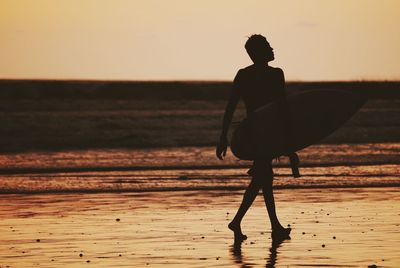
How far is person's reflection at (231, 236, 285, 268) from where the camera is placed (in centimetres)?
994

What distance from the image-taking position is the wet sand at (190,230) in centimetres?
1034

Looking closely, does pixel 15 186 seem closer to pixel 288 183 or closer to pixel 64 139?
pixel 288 183

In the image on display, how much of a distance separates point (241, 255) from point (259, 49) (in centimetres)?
250

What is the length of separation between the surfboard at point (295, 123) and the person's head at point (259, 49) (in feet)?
1.69

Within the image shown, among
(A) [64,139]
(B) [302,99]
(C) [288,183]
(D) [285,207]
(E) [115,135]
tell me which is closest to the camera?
(B) [302,99]

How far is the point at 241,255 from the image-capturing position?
10594mm

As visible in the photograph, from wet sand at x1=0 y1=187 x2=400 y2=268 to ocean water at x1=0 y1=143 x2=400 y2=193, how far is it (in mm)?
2000

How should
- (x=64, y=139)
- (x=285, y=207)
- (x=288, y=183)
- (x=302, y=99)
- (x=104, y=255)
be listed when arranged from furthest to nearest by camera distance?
(x=64, y=139), (x=288, y=183), (x=285, y=207), (x=302, y=99), (x=104, y=255)

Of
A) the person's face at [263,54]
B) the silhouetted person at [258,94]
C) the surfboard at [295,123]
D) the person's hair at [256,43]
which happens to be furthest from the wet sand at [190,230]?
the person's hair at [256,43]

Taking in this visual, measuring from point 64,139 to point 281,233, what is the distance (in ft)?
96.6

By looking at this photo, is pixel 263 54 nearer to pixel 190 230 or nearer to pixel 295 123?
pixel 295 123

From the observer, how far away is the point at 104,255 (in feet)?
35.0

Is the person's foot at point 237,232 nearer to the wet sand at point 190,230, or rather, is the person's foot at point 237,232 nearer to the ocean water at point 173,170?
the wet sand at point 190,230

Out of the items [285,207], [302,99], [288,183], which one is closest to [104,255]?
[302,99]
